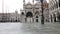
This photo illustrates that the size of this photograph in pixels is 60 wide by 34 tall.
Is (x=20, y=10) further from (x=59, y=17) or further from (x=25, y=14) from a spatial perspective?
(x=59, y=17)

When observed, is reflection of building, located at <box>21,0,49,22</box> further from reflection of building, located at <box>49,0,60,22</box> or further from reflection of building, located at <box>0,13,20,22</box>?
reflection of building, located at <box>49,0,60,22</box>

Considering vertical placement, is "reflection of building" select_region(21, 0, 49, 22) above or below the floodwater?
above

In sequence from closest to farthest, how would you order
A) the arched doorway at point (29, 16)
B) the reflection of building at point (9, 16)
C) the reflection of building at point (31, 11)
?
the arched doorway at point (29, 16) < the reflection of building at point (31, 11) < the reflection of building at point (9, 16)

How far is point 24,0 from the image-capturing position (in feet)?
245

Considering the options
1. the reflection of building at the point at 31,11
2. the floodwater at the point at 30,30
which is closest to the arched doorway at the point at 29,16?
the reflection of building at the point at 31,11

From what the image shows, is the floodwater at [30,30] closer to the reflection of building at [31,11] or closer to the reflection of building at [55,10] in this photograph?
the reflection of building at [55,10]

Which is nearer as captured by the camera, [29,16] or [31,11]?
[29,16]

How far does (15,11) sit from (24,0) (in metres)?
8.06

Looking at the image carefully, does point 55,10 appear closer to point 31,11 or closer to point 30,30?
point 31,11

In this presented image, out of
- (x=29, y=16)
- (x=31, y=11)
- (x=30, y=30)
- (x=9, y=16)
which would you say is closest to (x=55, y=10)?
(x=29, y=16)

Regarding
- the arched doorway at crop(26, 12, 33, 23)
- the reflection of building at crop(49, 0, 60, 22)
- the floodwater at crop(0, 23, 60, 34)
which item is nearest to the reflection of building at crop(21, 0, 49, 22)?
the arched doorway at crop(26, 12, 33, 23)

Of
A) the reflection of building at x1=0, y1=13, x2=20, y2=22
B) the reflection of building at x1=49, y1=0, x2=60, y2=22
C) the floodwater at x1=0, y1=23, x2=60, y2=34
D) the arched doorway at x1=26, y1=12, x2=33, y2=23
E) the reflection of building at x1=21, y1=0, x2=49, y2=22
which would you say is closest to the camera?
the floodwater at x1=0, y1=23, x2=60, y2=34

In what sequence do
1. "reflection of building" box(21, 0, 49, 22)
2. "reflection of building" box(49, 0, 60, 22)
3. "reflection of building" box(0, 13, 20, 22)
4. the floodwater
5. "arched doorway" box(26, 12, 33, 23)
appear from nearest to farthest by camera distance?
the floodwater < "reflection of building" box(49, 0, 60, 22) < "arched doorway" box(26, 12, 33, 23) < "reflection of building" box(21, 0, 49, 22) < "reflection of building" box(0, 13, 20, 22)

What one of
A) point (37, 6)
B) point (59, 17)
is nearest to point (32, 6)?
point (37, 6)
